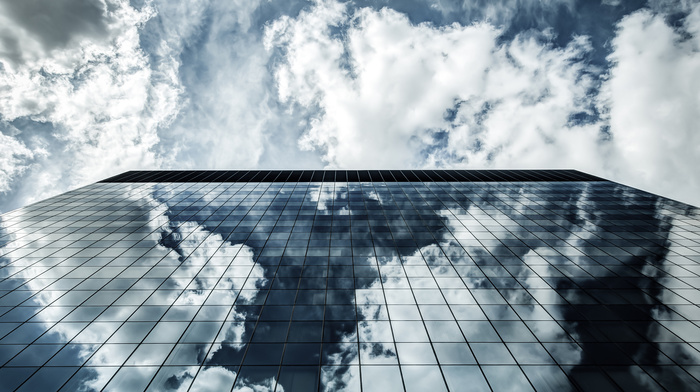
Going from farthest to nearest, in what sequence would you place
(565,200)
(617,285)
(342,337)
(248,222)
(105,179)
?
1. (105,179)
2. (565,200)
3. (248,222)
4. (617,285)
5. (342,337)

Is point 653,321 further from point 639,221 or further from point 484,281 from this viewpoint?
point 639,221

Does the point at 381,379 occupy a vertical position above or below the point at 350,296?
below

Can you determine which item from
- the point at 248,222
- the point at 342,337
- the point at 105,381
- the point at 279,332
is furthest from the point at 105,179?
the point at 342,337

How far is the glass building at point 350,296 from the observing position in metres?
14.8

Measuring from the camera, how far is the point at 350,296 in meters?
19.3

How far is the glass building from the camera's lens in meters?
14.8

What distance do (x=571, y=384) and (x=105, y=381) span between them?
22849mm

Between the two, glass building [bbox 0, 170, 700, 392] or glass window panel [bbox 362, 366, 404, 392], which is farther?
glass building [bbox 0, 170, 700, 392]

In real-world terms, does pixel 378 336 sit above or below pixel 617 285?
below

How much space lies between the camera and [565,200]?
35.0 meters

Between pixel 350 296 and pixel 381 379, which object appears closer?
pixel 381 379

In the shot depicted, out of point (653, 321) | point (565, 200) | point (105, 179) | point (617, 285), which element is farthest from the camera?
point (105, 179)

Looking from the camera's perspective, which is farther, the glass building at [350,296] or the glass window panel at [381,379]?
the glass building at [350,296]

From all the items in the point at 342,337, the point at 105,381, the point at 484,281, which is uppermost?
the point at 484,281
